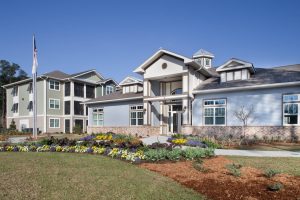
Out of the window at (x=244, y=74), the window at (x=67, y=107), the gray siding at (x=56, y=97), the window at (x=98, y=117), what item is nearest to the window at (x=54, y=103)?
Result: the gray siding at (x=56, y=97)

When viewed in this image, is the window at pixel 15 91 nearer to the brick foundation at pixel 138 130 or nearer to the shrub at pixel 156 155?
the brick foundation at pixel 138 130

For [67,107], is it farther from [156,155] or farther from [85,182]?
[85,182]

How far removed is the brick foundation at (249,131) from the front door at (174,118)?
7.39 ft

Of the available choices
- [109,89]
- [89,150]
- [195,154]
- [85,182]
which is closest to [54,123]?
[109,89]

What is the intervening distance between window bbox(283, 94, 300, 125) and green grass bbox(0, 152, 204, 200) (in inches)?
572

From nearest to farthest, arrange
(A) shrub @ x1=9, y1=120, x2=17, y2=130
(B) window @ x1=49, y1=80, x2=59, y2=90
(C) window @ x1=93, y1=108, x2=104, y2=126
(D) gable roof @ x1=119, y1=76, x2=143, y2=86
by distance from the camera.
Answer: (D) gable roof @ x1=119, y1=76, x2=143, y2=86 → (C) window @ x1=93, y1=108, x2=104, y2=126 → (B) window @ x1=49, y1=80, x2=59, y2=90 → (A) shrub @ x1=9, y1=120, x2=17, y2=130

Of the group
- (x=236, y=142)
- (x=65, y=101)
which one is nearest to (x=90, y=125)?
(x=65, y=101)

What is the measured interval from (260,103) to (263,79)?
2264mm

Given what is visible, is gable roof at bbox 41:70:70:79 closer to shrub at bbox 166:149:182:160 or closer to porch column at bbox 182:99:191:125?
porch column at bbox 182:99:191:125

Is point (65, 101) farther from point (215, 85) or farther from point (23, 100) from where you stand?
point (215, 85)

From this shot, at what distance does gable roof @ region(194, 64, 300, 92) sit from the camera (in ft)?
61.8

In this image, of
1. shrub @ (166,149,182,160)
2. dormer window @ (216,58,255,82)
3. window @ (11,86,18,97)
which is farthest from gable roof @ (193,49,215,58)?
window @ (11,86,18,97)

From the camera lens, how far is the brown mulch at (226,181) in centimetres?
546

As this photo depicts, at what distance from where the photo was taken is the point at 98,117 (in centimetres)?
3033
